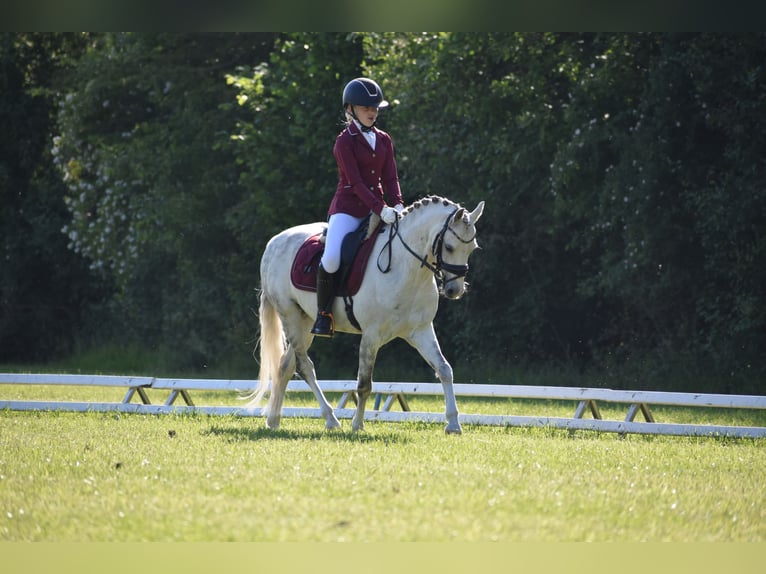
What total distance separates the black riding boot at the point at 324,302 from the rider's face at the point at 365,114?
1.43 metres

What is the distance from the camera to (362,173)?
10.7 meters

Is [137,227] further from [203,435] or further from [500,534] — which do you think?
[500,534]

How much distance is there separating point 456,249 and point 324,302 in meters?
1.64

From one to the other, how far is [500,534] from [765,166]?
14151mm

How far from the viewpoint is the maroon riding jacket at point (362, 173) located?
1039cm

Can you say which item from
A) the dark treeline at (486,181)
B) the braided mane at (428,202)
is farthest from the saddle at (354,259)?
the dark treeline at (486,181)

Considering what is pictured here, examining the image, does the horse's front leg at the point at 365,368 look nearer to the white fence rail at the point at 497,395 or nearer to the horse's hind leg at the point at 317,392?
the horse's hind leg at the point at 317,392

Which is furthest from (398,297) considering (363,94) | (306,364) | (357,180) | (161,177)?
(161,177)

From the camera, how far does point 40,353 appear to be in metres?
33.4

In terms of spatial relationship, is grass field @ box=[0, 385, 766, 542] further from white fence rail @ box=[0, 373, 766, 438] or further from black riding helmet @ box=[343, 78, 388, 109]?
black riding helmet @ box=[343, 78, 388, 109]

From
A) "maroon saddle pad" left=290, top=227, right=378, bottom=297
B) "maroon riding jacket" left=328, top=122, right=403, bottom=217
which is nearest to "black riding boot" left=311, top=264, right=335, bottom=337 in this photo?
"maroon saddle pad" left=290, top=227, right=378, bottom=297

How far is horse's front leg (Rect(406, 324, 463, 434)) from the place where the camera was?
10.3 meters

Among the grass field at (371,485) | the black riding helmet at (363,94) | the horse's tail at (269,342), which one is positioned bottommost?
the grass field at (371,485)
